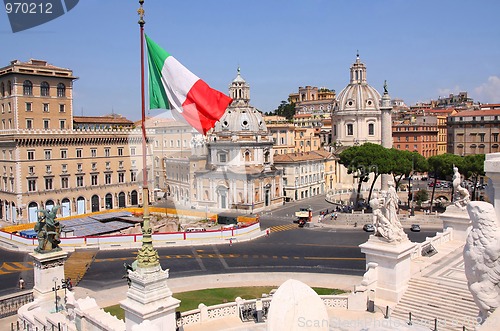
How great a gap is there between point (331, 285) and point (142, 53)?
17.9 metres

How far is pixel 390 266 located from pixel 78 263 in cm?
2237

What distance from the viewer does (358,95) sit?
76500 millimetres

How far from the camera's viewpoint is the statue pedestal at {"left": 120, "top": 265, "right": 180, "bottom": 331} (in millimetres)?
10781

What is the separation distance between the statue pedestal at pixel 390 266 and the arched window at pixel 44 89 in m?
49.7

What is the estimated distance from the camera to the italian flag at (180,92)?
12117 millimetres

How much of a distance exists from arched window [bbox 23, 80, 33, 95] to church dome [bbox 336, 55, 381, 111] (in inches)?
1879

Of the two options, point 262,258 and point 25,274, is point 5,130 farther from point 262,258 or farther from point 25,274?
point 262,258

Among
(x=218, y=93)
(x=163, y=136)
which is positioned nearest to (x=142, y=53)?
(x=218, y=93)

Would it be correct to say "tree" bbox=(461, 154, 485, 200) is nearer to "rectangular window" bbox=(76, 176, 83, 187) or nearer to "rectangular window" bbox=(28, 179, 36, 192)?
"rectangular window" bbox=(76, 176, 83, 187)

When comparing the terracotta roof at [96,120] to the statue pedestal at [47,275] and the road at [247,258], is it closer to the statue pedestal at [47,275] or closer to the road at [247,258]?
the road at [247,258]

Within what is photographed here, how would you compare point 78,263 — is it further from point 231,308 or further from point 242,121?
point 242,121

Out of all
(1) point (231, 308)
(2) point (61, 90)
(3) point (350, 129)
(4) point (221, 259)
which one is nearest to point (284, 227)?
(4) point (221, 259)

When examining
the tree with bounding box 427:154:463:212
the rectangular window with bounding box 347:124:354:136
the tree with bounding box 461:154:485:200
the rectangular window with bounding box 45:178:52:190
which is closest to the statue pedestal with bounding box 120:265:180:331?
the tree with bounding box 427:154:463:212

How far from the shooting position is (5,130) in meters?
51.8
